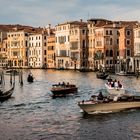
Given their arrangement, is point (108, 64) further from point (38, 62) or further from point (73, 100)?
point (73, 100)

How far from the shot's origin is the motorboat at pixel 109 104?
57.3 ft

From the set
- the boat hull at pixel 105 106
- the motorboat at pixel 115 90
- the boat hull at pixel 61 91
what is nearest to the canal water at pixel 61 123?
the boat hull at pixel 105 106

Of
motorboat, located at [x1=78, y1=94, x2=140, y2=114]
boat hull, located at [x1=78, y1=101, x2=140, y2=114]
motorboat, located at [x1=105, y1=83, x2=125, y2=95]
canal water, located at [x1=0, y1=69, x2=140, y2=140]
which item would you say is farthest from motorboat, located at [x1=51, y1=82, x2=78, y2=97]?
boat hull, located at [x1=78, y1=101, x2=140, y2=114]

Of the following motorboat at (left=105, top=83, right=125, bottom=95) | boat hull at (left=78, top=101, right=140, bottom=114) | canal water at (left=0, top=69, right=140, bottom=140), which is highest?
motorboat at (left=105, top=83, right=125, bottom=95)

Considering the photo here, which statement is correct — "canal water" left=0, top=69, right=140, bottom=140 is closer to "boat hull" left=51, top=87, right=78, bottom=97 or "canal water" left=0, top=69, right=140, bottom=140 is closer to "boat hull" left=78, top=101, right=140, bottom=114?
"boat hull" left=78, top=101, right=140, bottom=114

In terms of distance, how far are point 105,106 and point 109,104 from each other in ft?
0.54

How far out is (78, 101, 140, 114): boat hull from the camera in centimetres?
1741

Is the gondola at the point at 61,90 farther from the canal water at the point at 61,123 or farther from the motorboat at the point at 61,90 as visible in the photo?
the canal water at the point at 61,123

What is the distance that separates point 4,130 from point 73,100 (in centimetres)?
836

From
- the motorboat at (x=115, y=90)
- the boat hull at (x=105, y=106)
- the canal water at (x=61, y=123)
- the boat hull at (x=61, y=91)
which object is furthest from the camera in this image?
the boat hull at (x=61, y=91)

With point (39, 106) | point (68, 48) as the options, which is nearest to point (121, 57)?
point (68, 48)

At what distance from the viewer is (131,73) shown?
44.4m

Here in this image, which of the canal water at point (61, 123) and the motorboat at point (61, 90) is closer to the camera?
the canal water at point (61, 123)

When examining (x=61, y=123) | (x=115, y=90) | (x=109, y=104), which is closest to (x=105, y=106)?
(x=109, y=104)
